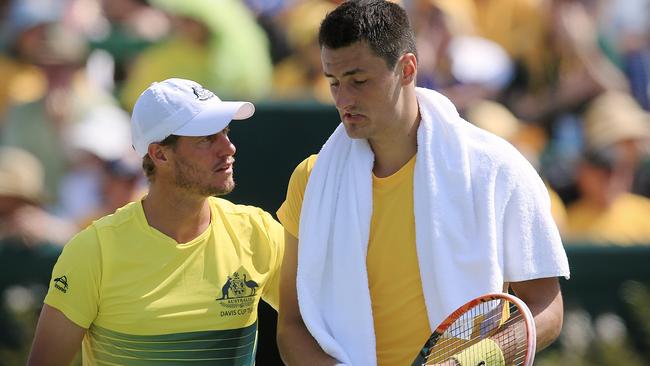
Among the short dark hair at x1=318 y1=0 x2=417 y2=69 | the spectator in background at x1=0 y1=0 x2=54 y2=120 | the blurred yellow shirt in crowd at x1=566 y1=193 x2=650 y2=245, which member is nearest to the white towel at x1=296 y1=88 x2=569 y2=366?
the short dark hair at x1=318 y1=0 x2=417 y2=69

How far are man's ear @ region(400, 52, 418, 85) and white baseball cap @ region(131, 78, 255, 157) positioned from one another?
554 mm

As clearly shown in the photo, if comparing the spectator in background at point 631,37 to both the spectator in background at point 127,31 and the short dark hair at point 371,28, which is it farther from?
the short dark hair at point 371,28

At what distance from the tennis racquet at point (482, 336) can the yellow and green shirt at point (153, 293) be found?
721 millimetres

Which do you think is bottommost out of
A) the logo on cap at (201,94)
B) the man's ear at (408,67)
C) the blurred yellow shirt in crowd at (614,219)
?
the blurred yellow shirt in crowd at (614,219)

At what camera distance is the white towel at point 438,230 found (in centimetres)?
367

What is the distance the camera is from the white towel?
3.67 m

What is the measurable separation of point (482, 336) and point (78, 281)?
3.91ft

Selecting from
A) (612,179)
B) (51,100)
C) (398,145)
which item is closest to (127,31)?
(51,100)

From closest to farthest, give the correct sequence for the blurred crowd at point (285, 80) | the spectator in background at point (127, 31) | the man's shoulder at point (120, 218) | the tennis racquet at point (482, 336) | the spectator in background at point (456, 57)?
the tennis racquet at point (482, 336) → the man's shoulder at point (120, 218) → the blurred crowd at point (285, 80) → the spectator in background at point (456, 57) → the spectator in background at point (127, 31)

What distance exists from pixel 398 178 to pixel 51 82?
348 centimetres

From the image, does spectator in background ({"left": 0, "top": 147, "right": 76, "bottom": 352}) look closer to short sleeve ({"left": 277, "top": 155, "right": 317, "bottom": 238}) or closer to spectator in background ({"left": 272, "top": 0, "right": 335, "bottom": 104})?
spectator in background ({"left": 272, "top": 0, "right": 335, "bottom": 104})

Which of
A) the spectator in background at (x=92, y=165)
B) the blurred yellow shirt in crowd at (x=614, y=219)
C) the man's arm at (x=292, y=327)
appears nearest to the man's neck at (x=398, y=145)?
the man's arm at (x=292, y=327)

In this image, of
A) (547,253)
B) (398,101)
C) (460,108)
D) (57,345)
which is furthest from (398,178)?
(460,108)

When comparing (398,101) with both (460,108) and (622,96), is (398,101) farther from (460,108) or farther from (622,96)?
(622,96)
